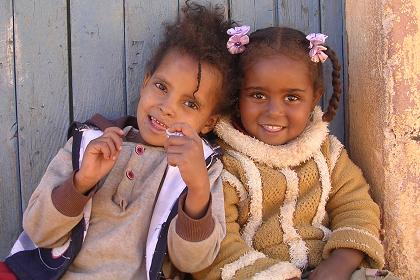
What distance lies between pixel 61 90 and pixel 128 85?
23 cm

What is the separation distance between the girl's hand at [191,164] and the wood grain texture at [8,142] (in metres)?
0.74

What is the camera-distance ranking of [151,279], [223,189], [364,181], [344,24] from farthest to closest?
[344,24], [364,181], [223,189], [151,279]

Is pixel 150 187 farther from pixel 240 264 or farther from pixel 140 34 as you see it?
pixel 140 34

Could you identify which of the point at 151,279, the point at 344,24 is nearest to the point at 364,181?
the point at 344,24

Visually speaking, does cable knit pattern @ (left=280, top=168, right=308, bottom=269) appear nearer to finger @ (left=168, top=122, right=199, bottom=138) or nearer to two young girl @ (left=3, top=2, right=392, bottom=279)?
two young girl @ (left=3, top=2, right=392, bottom=279)

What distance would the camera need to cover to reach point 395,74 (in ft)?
7.71

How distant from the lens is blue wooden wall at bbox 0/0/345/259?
2.47 meters

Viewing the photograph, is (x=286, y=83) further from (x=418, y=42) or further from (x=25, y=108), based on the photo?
(x=25, y=108)

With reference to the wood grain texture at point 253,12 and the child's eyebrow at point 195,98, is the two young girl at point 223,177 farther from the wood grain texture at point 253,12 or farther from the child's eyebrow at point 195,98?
the wood grain texture at point 253,12

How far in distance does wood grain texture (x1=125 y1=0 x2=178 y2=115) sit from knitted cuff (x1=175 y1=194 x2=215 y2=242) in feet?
2.10

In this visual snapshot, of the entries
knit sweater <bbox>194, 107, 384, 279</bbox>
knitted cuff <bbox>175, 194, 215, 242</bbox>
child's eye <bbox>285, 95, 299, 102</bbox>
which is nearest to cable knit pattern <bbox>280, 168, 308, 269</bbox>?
knit sweater <bbox>194, 107, 384, 279</bbox>

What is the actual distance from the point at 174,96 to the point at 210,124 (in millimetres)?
264

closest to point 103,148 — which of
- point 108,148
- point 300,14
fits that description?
point 108,148

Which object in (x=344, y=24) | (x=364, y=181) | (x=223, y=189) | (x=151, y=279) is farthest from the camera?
(x=344, y=24)
